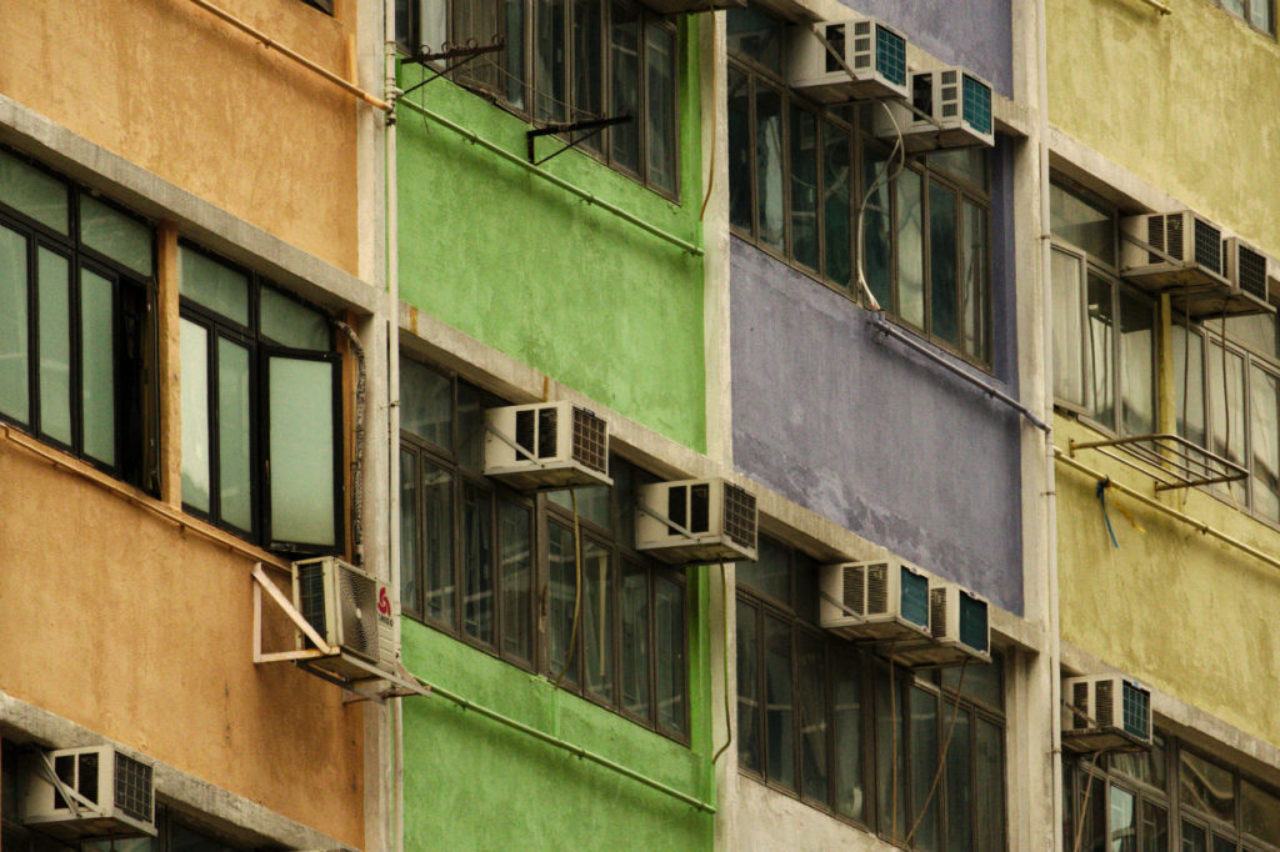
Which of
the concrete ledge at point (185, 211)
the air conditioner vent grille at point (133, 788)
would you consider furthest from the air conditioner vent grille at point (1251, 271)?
the air conditioner vent grille at point (133, 788)

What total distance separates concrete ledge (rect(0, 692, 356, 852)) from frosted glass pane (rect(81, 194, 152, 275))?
255 cm

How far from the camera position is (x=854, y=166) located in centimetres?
2692

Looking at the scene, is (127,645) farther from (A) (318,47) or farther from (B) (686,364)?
(B) (686,364)

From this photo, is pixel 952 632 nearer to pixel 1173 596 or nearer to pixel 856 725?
pixel 856 725

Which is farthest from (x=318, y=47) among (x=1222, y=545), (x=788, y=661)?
(x=1222, y=545)

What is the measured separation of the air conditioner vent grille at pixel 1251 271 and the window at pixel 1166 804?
360 cm

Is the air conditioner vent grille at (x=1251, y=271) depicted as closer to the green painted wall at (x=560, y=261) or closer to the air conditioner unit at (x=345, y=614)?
the green painted wall at (x=560, y=261)

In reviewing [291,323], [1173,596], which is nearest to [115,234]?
[291,323]

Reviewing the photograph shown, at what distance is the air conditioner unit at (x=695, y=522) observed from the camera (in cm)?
2381

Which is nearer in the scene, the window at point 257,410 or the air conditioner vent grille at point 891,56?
the window at point 257,410

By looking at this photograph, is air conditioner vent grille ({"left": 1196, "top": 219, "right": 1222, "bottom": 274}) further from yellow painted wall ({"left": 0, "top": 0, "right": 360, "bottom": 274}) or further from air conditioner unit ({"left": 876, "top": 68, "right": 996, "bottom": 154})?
yellow painted wall ({"left": 0, "top": 0, "right": 360, "bottom": 274})

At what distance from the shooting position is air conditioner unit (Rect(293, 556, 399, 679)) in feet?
66.9

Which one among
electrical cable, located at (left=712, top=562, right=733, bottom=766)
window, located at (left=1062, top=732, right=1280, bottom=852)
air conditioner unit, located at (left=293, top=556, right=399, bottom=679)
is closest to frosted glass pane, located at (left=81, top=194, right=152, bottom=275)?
air conditioner unit, located at (left=293, top=556, right=399, bottom=679)

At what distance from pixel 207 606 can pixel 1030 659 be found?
904 cm
